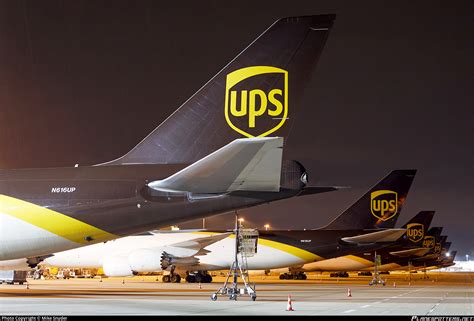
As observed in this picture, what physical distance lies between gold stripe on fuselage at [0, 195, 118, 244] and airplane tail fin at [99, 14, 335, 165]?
9.92 ft

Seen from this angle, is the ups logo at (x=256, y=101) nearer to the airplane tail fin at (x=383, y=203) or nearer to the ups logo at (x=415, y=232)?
the airplane tail fin at (x=383, y=203)

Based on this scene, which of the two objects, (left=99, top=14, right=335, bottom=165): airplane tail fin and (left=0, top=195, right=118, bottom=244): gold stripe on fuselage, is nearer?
(left=99, top=14, right=335, bottom=165): airplane tail fin

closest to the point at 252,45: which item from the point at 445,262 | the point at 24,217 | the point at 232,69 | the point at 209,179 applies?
the point at 232,69

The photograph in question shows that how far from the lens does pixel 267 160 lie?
16.1 m

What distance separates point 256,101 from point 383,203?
3317cm

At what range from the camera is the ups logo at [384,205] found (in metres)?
50.3

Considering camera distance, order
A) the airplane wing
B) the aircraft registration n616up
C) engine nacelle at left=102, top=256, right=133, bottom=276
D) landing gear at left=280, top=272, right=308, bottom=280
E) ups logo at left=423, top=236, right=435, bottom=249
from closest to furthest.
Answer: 1. the aircraft registration n616up
2. engine nacelle at left=102, top=256, right=133, bottom=276
3. the airplane wing
4. landing gear at left=280, top=272, right=308, bottom=280
5. ups logo at left=423, top=236, right=435, bottom=249

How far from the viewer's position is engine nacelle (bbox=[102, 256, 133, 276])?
40.7m

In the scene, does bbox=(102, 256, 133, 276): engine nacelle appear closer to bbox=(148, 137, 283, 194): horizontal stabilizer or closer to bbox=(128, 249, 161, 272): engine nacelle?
bbox=(128, 249, 161, 272): engine nacelle

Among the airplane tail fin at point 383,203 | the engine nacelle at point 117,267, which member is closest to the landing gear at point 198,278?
the engine nacelle at point 117,267

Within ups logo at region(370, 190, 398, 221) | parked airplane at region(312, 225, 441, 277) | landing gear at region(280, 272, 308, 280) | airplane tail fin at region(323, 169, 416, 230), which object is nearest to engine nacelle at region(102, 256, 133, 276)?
airplane tail fin at region(323, 169, 416, 230)

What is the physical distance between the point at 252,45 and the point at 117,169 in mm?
5271

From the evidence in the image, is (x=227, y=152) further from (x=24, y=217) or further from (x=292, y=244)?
(x=292, y=244)

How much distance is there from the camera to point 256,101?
19.2 m
